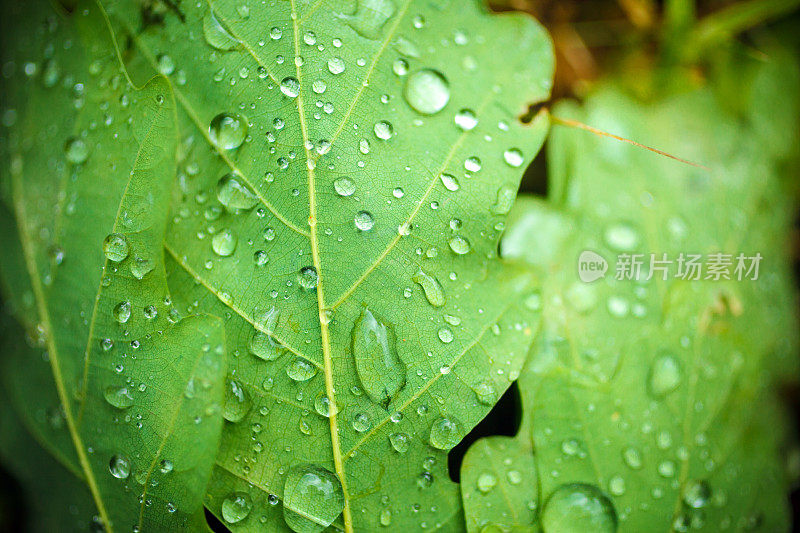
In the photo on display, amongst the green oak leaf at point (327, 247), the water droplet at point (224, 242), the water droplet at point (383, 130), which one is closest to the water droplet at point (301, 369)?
the green oak leaf at point (327, 247)

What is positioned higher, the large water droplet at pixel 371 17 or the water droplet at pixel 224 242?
the large water droplet at pixel 371 17

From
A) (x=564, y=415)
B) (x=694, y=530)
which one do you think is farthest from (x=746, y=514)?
(x=564, y=415)

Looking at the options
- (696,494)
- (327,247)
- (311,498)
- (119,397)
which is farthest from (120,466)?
(696,494)

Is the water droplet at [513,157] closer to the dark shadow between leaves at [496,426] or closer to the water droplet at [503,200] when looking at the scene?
the water droplet at [503,200]

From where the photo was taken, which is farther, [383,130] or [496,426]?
[496,426]

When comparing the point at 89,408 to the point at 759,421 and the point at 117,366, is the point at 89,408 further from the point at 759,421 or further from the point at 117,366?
the point at 759,421

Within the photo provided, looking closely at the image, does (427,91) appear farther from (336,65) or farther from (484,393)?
(484,393)
